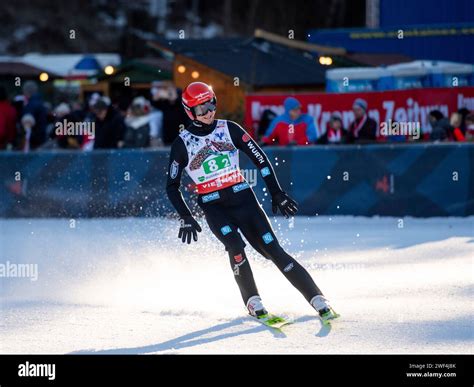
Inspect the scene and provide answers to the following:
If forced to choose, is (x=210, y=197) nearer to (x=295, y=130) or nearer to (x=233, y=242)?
(x=233, y=242)

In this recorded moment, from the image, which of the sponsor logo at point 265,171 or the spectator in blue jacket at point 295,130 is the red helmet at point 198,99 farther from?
the spectator in blue jacket at point 295,130

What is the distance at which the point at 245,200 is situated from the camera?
8586mm

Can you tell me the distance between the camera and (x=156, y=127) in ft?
56.9

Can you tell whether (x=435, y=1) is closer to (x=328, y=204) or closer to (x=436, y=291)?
(x=328, y=204)

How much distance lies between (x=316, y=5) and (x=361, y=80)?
117ft

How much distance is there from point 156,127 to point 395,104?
374cm

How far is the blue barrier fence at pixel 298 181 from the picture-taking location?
1472 cm

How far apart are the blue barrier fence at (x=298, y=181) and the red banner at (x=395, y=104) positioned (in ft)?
9.95

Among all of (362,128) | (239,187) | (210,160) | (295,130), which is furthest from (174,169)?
(362,128)

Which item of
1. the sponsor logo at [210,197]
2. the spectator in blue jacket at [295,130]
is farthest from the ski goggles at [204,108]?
the spectator in blue jacket at [295,130]

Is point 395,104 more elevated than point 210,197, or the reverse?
point 395,104

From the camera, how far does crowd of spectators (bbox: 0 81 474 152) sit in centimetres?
1576

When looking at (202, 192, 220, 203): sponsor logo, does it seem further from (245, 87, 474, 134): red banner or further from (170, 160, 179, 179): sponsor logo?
(245, 87, 474, 134): red banner

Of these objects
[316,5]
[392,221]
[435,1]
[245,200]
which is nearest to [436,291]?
[245,200]
